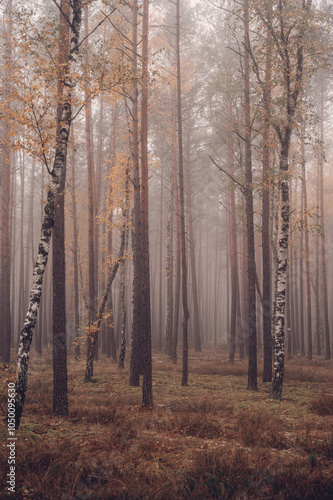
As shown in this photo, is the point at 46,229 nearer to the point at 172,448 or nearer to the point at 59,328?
the point at 59,328

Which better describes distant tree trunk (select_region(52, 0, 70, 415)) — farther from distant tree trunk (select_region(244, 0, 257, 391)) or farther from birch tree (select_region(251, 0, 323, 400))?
distant tree trunk (select_region(244, 0, 257, 391))

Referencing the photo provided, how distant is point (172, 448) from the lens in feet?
16.8

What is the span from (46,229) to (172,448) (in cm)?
420

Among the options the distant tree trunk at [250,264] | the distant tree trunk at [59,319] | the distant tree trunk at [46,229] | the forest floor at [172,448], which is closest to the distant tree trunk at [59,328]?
the distant tree trunk at [59,319]

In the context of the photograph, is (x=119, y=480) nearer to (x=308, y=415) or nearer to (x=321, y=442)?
(x=321, y=442)

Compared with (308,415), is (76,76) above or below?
above

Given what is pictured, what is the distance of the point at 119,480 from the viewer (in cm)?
390

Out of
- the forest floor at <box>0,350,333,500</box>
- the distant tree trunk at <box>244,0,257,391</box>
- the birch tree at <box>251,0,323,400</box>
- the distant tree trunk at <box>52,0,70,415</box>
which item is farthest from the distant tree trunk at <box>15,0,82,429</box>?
the distant tree trunk at <box>244,0,257,391</box>

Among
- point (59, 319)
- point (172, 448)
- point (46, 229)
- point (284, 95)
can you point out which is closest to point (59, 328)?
point (59, 319)

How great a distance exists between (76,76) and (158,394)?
7.98m

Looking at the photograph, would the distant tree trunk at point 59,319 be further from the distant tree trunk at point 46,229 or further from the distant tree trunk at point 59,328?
the distant tree trunk at point 46,229

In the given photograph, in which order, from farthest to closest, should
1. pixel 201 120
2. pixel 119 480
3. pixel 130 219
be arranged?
1. pixel 201 120
2. pixel 130 219
3. pixel 119 480

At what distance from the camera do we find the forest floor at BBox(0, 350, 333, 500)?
153 inches

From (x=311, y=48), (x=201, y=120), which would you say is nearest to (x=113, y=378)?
(x=311, y=48)
